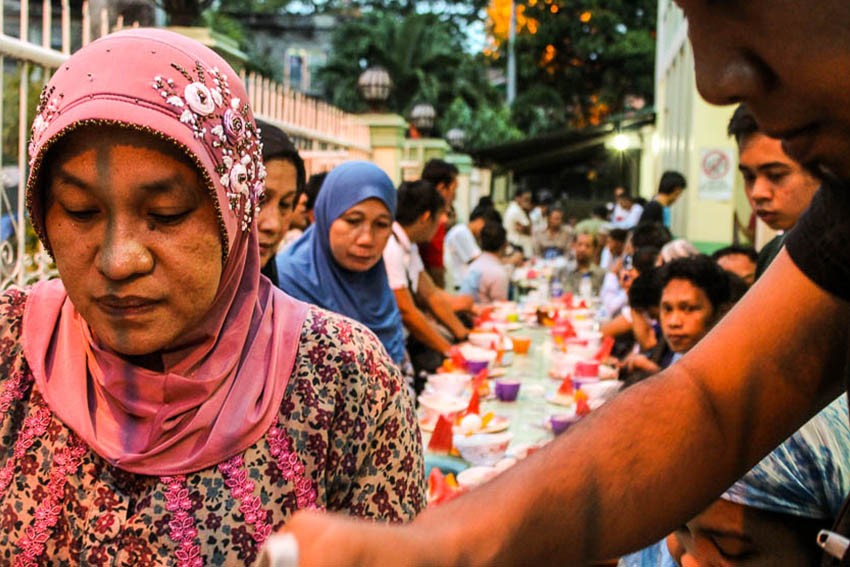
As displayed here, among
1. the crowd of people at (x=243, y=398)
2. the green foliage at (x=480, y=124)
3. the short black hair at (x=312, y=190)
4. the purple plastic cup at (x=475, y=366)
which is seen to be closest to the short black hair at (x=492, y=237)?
the short black hair at (x=312, y=190)

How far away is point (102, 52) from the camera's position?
5.15ft

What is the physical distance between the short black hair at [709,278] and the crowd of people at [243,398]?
1.99 metres

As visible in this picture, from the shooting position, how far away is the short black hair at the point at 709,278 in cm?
381

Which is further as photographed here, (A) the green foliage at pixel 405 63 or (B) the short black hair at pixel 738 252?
(A) the green foliage at pixel 405 63

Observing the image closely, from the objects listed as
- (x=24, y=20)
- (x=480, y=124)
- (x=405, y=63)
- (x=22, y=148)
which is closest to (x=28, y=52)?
(x=24, y=20)

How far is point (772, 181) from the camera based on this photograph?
10.5 ft

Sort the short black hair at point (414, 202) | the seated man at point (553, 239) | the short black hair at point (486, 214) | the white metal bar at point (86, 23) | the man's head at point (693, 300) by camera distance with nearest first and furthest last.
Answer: the white metal bar at point (86, 23), the man's head at point (693, 300), the short black hair at point (414, 202), the short black hair at point (486, 214), the seated man at point (553, 239)

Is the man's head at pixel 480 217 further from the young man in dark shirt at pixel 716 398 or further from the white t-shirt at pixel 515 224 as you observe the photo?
the young man in dark shirt at pixel 716 398

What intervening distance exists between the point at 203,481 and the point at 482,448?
1790 millimetres

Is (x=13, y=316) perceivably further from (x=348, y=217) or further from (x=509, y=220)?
(x=509, y=220)

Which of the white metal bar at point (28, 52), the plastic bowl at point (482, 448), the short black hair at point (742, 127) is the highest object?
the white metal bar at point (28, 52)

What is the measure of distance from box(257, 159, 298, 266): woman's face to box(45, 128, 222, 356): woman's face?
4.07ft

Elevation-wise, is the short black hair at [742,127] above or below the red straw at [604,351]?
above

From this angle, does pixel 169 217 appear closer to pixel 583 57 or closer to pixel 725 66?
pixel 725 66
